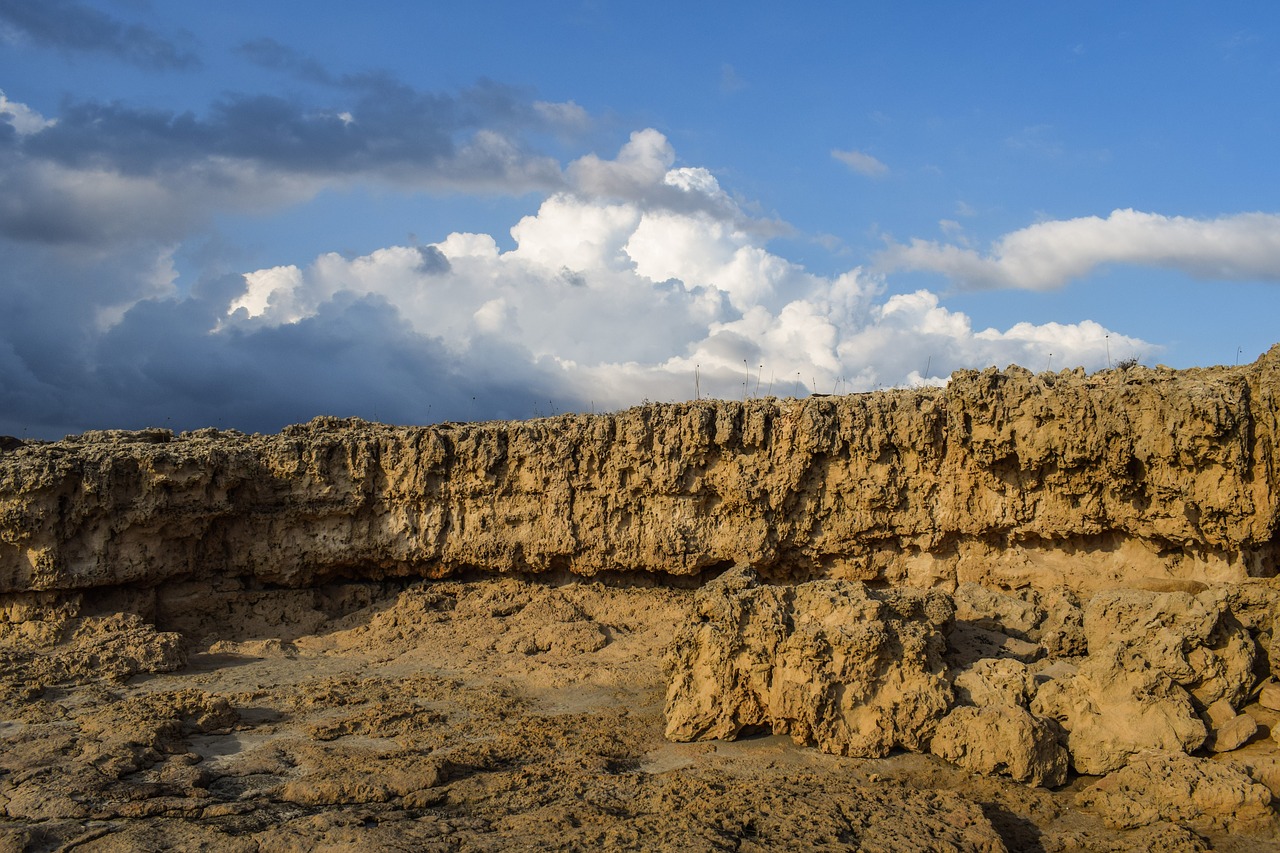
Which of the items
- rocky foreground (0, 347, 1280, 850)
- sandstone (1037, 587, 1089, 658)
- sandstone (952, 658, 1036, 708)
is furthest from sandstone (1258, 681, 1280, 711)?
sandstone (952, 658, 1036, 708)

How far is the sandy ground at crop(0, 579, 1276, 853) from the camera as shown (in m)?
5.80

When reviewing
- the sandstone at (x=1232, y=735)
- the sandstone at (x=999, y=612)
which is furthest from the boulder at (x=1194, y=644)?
the sandstone at (x=999, y=612)

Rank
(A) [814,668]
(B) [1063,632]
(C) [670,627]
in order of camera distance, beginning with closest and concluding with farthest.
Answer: (A) [814,668] → (B) [1063,632] → (C) [670,627]

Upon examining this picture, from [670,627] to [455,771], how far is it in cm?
439

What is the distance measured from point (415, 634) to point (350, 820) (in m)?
5.22

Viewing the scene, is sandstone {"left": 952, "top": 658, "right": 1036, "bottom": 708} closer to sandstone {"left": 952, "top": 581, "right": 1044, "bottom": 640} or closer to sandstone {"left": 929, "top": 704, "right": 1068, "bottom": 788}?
sandstone {"left": 929, "top": 704, "right": 1068, "bottom": 788}

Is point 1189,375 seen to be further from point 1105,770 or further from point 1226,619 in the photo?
point 1105,770

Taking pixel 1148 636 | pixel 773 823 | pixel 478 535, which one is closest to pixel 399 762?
pixel 773 823

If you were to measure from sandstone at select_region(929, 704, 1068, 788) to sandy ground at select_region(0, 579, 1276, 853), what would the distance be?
134 millimetres

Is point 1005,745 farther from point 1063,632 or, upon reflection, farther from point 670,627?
point 670,627

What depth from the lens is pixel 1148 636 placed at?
7.83 m

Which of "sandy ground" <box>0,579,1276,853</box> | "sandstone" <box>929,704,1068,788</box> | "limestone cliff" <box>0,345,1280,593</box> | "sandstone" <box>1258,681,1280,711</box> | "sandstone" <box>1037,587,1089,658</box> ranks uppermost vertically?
"limestone cliff" <box>0,345,1280,593</box>

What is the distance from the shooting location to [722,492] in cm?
1112

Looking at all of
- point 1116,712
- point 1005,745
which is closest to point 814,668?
point 1005,745
